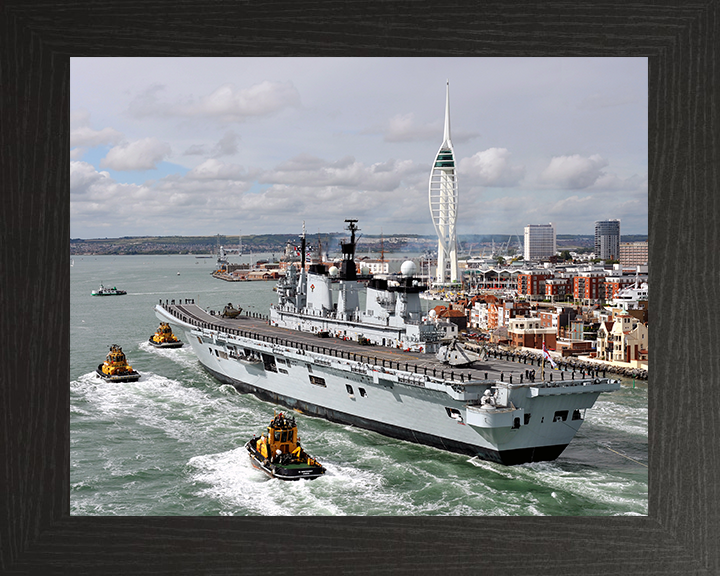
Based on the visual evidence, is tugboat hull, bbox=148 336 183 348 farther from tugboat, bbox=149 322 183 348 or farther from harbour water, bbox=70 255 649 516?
harbour water, bbox=70 255 649 516

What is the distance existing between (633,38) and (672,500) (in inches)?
129

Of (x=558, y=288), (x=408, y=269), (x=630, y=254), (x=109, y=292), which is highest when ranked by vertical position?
(x=630, y=254)

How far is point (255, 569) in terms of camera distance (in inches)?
192

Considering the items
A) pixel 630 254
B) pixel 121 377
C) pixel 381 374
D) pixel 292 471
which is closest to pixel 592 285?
pixel 630 254

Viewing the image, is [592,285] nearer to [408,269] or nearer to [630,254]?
[630,254]

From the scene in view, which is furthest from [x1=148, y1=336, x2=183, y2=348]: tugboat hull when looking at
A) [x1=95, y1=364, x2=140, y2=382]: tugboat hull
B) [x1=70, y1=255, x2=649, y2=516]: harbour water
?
[x1=95, y1=364, x2=140, y2=382]: tugboat hull

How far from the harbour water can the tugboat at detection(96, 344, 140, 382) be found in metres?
0.29

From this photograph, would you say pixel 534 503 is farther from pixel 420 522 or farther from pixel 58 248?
pixel 58 248

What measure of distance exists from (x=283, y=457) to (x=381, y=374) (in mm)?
2943

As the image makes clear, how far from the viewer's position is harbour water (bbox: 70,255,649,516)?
10281mm

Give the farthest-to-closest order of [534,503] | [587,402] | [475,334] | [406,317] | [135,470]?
[475,334] → [406,317] → [587,402] → [135,470] → [534,503]

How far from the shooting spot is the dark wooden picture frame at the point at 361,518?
487 cm

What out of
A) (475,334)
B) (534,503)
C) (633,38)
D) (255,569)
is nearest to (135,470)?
(534,503)

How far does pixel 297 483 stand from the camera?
1102 cm
